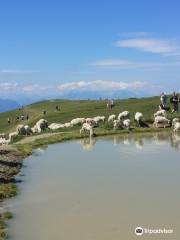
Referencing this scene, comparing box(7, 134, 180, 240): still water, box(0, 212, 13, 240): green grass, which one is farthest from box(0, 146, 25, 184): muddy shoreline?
box(0, 212, 13, 240): green grass

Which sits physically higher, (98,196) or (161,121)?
(161,121)

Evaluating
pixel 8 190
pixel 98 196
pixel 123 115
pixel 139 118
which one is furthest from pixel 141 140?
pixel 98 196

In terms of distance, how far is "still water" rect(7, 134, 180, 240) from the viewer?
870 inches

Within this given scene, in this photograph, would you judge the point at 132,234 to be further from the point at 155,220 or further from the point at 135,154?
the point at 135,154

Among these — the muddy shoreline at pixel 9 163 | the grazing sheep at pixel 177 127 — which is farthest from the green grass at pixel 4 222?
the grazing sheep at pixel 177 127

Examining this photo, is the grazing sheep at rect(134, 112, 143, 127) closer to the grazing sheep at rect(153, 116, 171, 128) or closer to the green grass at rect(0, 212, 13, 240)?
the grazing sheep at rect(153, 116, 171, 128)

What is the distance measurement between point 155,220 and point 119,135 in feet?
132

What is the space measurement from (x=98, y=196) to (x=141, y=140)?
27737 mm

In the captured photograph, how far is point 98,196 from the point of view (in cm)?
2797

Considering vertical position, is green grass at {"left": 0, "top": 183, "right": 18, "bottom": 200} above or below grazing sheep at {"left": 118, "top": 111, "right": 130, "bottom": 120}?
below

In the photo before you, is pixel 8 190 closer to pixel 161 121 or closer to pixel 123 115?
pixel 161 121

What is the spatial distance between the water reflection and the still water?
13.2 feet

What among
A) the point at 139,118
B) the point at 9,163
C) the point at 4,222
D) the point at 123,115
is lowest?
the point at 4,222

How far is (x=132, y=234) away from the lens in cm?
2083
